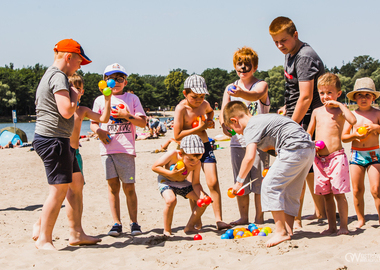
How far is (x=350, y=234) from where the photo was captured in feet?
13.1

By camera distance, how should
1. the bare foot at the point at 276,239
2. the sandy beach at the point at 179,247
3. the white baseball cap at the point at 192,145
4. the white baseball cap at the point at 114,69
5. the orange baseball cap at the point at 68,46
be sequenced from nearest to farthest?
the sandy beach at the point at 179,247 → the bare foot at the point at 276,239 → the orange baseball cap at the point at 68,46 → the white baseball cap at the point at 192,145 → the white baseball cap at the point at 114,69

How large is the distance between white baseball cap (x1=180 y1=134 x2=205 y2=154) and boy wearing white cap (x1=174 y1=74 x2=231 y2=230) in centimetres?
35

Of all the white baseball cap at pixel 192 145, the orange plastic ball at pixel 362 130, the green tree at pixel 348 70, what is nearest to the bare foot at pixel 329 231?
the orange plastic ball at pixel 362 130

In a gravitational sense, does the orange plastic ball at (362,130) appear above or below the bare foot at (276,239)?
above

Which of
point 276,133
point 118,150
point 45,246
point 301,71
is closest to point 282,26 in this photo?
point 301,71

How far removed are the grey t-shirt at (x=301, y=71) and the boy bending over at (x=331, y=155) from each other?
16 centimetres

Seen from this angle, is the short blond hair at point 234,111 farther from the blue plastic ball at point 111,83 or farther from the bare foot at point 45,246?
the bare foot at point 45,246

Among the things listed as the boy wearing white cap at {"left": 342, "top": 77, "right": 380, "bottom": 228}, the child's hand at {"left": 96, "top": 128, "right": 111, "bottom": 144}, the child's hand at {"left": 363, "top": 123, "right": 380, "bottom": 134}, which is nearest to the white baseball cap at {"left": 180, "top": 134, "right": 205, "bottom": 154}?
the child's hand at {"left": 96, "top": 128, "right": 111, "bottom": 144}

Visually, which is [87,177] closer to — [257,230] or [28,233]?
[28,233]

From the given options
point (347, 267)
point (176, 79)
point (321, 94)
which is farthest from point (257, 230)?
point (176, 79)

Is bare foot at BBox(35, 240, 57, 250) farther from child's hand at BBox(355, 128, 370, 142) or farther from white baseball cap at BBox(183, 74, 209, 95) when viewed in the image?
child's hand at BBox(355, 128, 370, 142)

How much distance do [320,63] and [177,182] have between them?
249 centimetres

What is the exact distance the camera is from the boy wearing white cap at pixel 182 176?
4.51 m

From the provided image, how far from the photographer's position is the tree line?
74812 millimetres
